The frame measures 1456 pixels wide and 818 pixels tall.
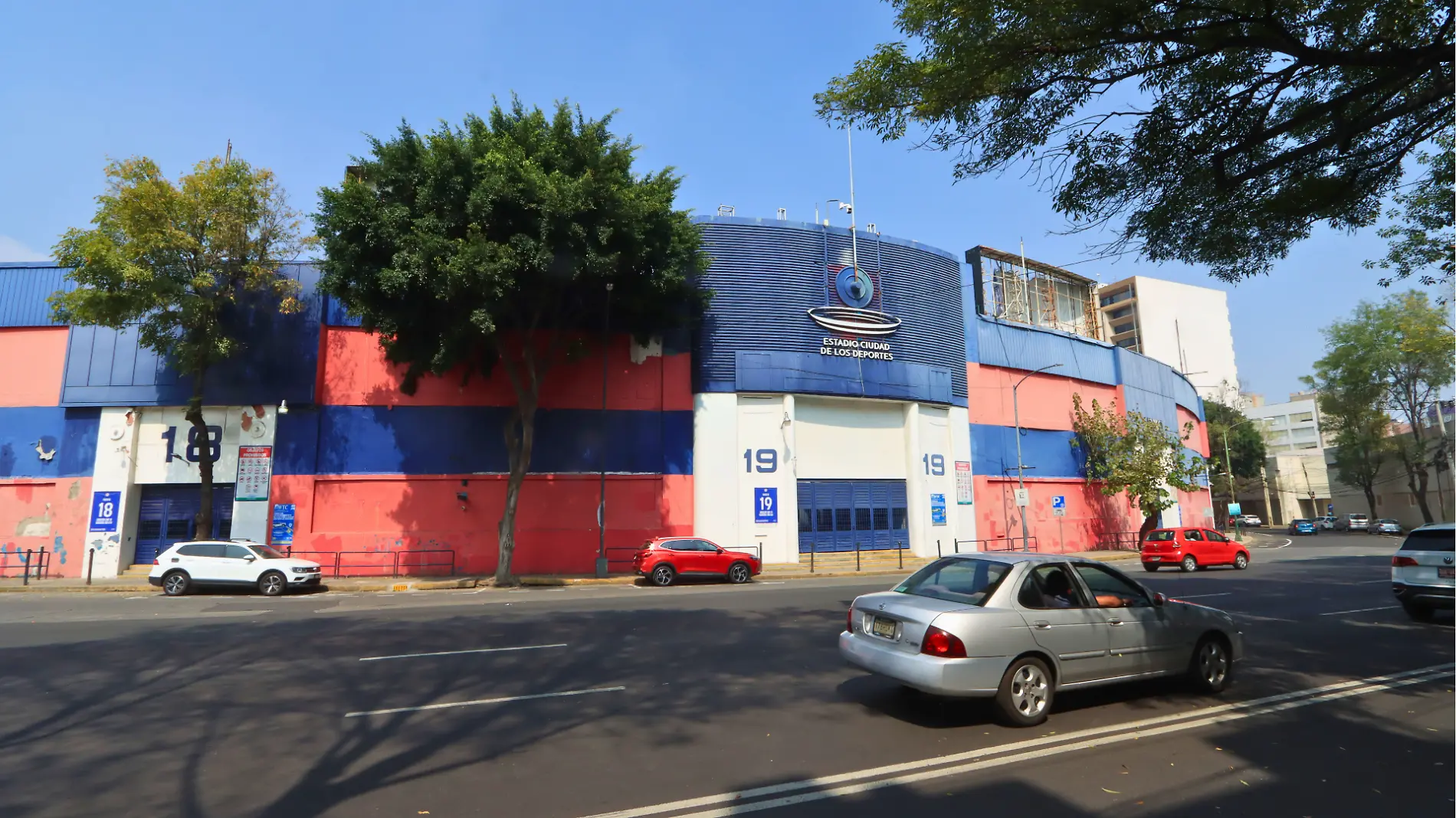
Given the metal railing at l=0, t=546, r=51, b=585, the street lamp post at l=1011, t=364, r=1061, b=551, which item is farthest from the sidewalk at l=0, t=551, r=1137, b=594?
the street lamp post at l=1011, t=364, r=1061, b=551

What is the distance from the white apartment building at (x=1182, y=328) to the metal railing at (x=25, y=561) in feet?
322

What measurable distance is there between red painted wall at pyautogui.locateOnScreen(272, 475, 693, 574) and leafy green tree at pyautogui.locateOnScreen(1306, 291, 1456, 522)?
53.4m

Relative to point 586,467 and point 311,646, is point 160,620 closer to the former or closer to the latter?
point 311,646

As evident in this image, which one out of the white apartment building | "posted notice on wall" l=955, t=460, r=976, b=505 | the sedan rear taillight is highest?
the white apartment building

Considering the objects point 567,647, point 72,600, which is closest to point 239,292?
point 72,600

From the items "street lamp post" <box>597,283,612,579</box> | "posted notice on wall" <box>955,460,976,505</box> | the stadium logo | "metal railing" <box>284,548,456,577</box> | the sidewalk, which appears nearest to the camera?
the sidewalk

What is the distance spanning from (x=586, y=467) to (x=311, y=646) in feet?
52.7

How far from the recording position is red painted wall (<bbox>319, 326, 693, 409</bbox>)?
1012 inches

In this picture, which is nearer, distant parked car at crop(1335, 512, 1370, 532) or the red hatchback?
the red hatchback

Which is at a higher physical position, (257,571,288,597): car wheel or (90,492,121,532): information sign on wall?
(90,492,121,532): information sign on wall

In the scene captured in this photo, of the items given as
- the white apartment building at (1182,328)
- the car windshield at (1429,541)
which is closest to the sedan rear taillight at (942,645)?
the car windshield at (1429,541)

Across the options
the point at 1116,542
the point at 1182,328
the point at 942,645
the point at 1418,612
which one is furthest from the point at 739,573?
the point at 1182,328

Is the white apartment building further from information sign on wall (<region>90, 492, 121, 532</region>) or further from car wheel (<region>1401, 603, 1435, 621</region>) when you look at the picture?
information sign on wall (<region>90, 492, 121, 532</region>)

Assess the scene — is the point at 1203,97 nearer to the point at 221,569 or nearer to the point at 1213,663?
the point at 1213,663
